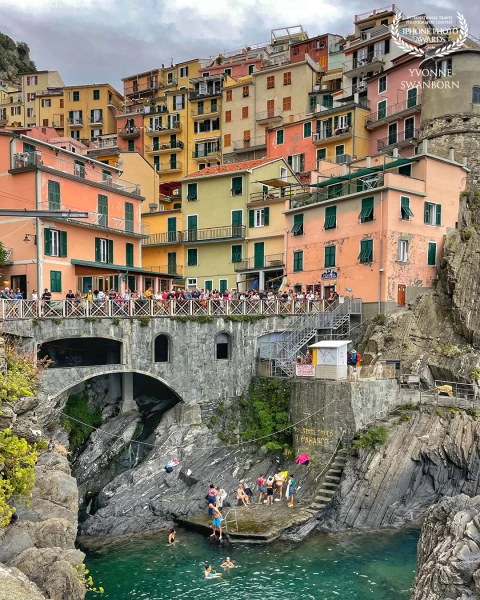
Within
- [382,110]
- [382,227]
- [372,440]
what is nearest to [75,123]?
[382,110]

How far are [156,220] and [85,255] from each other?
14648mm

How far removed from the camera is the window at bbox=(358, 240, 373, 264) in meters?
36.6

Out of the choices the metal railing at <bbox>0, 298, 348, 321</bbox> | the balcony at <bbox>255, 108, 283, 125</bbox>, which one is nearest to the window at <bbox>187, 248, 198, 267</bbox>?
the metal railing at <bbox>0, 298, 348, 321</bbox>

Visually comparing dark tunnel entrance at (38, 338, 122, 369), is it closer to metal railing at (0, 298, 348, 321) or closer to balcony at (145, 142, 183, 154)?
metal railing at (0, 298, 348, 321)

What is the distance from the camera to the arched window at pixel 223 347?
33656mm

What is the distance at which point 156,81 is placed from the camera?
260ft

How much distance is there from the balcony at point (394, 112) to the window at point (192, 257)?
18.6 meters

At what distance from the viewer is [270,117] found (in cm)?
6156

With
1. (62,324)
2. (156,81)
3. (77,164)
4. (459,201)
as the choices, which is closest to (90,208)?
(77,164)

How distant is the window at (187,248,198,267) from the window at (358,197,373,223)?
16.6 metres

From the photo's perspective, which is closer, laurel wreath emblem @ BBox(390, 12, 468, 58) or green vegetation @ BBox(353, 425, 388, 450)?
green vegetation @ BBox(353, 425, 388, 450)

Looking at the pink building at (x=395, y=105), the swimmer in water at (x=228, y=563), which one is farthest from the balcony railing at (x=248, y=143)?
the swimmer in water at (x=228, y=563)

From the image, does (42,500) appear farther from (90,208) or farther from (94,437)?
(90,208)

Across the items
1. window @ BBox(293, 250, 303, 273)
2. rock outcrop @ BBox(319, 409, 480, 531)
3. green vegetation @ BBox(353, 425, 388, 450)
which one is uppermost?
window @ BBox(293, 250, 303, 273)
